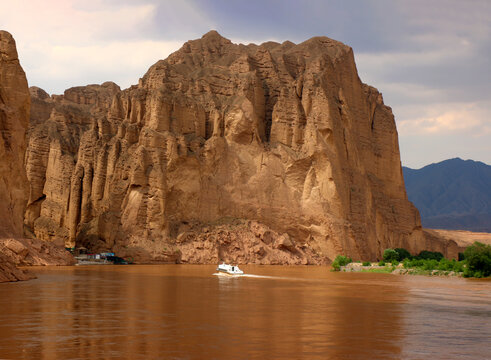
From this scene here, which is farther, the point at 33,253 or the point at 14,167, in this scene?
the point at 14,167

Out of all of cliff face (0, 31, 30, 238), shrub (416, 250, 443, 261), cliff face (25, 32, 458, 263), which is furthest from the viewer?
shrub (416, 250, 443, 261)

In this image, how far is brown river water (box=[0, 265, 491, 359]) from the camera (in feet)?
52.1

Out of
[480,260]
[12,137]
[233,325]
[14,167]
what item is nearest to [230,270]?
[480,260]

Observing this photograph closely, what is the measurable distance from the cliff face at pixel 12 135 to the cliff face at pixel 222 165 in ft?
68.8

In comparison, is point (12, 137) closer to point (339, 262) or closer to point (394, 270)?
point (339, 262)

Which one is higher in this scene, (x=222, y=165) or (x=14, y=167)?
(x=222, y=165)

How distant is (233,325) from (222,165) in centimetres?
7957

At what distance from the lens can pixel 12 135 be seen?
225 feet

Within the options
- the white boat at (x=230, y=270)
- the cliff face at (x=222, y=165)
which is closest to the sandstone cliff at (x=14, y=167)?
the cliff face at (x=222, y=165)

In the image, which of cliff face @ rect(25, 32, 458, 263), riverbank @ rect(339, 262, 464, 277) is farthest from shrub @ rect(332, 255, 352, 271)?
cliff face @ rect(25, 32, 458, 263)

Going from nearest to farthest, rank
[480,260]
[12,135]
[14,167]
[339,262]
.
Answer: [480,260]
[14,167]
[12,135]
[339,262]

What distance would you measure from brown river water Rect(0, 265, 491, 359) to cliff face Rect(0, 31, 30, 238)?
33.8m

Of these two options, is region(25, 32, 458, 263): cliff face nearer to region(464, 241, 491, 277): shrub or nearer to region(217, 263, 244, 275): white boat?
region(217, 263, 244, 275): white boat

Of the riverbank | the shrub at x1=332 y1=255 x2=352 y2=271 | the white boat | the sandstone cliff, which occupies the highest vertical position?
the sandstone cliff
